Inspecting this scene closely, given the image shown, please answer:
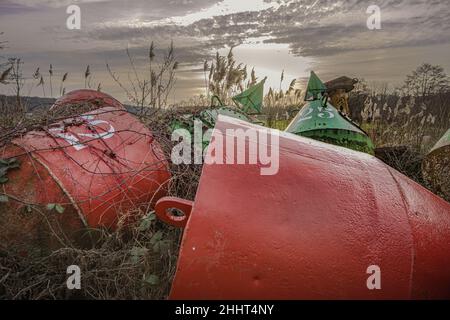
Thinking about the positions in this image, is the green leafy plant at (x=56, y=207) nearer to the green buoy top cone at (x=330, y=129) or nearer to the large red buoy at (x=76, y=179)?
the large red buoy at (x=76, y=179)

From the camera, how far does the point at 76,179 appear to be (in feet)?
8.83

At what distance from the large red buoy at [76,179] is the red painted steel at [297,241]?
1.24 meters

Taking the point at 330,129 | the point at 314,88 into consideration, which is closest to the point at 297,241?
the point at 330,129

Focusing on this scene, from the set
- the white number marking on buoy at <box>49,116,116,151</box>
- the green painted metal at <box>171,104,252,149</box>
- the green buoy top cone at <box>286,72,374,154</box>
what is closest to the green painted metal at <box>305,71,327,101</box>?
the green buoy top cone at <box>286,72,374,154</box>

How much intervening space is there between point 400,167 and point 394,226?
296cm

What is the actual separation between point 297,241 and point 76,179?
165 centimetres

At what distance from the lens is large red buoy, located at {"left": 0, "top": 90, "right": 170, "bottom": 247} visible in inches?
104

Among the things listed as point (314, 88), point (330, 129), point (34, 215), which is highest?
point (314, 88)

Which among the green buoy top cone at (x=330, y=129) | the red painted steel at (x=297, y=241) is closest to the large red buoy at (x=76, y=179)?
the red painted steel at (x=297, y=241)

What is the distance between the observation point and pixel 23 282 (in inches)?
94.1

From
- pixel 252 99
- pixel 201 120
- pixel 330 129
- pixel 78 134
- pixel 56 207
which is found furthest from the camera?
pixel 252 99

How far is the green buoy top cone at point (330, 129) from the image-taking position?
4.04m

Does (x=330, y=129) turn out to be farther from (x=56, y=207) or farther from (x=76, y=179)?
(x=56, y=207)
